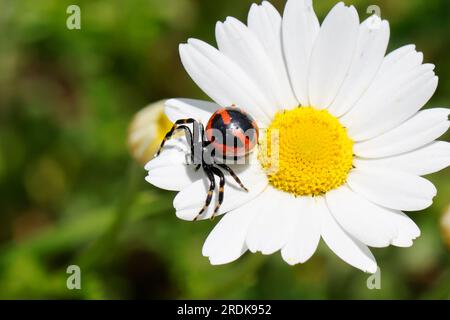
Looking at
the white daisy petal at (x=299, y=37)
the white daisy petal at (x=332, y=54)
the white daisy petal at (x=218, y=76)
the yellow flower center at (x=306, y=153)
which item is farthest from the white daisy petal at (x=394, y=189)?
the white daisy petal at (x=218, y=76)

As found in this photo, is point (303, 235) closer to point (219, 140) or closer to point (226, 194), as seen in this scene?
point (226, 194)

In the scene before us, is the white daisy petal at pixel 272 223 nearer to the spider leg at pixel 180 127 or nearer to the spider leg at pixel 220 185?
the spider leg at pixel 220 185

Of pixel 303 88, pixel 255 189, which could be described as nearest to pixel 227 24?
pixel 303 88

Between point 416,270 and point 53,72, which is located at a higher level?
point 53,72

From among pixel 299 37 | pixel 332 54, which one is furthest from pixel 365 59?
pixel 299 37

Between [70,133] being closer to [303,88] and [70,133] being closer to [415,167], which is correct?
[303,88]

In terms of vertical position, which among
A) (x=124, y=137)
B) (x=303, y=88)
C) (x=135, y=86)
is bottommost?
(x=303, y=88)
